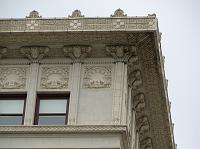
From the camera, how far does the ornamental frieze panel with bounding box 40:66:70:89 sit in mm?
37156

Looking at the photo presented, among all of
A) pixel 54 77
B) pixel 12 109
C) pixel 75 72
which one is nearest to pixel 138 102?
pixel 75 72

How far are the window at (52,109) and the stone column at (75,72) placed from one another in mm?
383

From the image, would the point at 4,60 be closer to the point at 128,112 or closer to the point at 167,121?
the point at 128,112

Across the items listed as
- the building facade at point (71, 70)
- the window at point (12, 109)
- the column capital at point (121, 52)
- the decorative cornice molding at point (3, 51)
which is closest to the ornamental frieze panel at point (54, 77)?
the building facade at point (71, 70)

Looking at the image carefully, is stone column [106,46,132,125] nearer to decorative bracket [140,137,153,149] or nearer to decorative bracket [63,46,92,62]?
decorative bracket [63,46,92,62]

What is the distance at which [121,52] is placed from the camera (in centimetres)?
3744

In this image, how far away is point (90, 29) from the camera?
123ft

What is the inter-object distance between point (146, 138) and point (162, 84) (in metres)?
4.00

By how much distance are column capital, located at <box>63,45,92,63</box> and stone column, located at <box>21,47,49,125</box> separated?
2.79 ft

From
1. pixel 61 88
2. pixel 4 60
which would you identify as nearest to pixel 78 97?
pixel 61 88

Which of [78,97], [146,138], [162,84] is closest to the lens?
[78,97]

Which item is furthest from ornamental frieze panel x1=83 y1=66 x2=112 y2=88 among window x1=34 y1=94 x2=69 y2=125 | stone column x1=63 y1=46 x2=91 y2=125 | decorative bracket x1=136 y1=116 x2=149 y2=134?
decorative bracket x1=136 y1=116 x2=149 y2=134

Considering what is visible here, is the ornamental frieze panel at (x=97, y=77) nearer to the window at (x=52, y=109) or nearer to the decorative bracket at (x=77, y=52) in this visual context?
the decorative bracket at (x=77, y=52)

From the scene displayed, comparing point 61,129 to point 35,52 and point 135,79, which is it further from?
point 135,79
